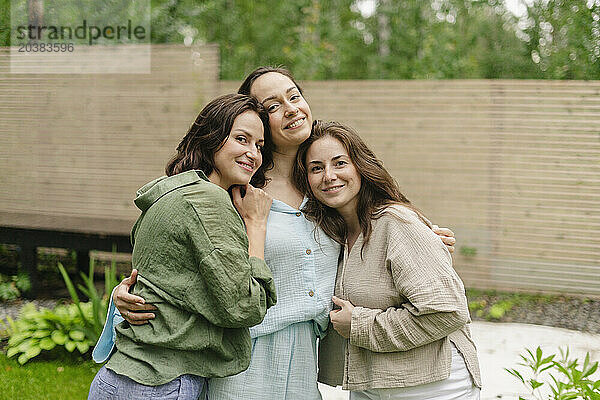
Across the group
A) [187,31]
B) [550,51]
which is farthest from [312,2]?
[550,51]

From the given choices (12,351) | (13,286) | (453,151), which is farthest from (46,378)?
(453,151)

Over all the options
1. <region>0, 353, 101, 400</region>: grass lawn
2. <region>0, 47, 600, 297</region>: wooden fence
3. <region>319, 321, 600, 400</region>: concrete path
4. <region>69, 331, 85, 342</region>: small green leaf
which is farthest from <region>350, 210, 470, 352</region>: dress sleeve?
<region>0, 47, 600, 297</region>: wooden fence

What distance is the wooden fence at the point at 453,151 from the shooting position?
6070 mm

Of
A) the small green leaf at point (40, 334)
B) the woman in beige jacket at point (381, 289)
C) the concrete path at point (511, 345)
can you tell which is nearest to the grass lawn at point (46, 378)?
the small green leaf at point (40, 334)

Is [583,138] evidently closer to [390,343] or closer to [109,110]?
[109,110]

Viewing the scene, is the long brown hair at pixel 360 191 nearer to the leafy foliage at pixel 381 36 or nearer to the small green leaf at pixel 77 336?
the small green leaf at pixel 77 336

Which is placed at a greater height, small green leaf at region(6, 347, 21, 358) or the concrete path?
small green leaf at region(6, 347, 21, 358)

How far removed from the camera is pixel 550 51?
8242 mm

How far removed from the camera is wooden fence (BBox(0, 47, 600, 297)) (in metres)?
6.07

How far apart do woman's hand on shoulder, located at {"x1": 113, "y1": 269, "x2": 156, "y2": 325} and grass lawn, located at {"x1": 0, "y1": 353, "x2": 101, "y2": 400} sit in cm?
210

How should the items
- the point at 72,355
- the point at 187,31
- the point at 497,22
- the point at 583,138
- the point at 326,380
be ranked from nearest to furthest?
the point at 326,380, the point at 72,355, the point at 583,138, the point at 187,31, the point at 497,22

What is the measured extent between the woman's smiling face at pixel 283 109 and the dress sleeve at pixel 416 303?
49 centimetres

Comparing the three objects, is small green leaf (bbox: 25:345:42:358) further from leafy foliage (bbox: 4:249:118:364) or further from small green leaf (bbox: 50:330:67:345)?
small green leaf (bbox: 50:330:67:345)

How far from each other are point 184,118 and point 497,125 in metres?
3.01
